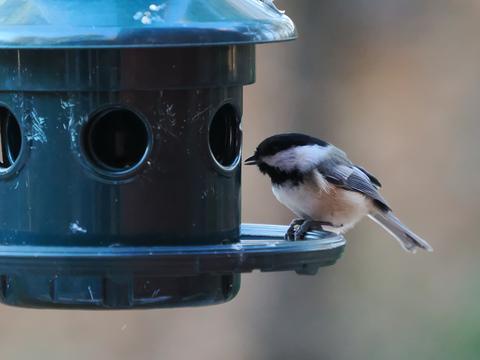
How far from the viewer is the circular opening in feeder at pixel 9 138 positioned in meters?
4.49

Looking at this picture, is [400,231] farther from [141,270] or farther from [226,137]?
[141,270]

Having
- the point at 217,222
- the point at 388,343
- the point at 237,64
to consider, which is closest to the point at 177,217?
the point at 217,222

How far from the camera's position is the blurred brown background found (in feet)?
31.9

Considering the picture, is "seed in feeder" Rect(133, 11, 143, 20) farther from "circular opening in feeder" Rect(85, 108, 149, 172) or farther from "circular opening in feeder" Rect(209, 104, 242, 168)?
"circular opening in feeder" Rect(209, 104, 242, 168)

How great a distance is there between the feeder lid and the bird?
4.92ft

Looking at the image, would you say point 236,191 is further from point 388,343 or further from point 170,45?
point 388,343

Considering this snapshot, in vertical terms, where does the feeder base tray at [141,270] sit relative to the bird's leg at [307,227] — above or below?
above

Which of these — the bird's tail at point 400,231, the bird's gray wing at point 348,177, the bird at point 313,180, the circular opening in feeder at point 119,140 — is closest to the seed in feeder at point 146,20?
the circular opening in feeder at point 119,140

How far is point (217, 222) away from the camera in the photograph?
4.41 meters

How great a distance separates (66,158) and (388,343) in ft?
20.1

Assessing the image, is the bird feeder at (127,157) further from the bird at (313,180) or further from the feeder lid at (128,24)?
the bird at (313,180)

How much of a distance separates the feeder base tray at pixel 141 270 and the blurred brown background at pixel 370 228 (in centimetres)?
525

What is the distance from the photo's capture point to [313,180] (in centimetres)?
584

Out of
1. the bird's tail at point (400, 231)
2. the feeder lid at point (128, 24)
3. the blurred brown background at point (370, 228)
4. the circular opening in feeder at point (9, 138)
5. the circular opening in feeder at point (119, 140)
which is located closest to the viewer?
the feeder lid at point (128, 24)
